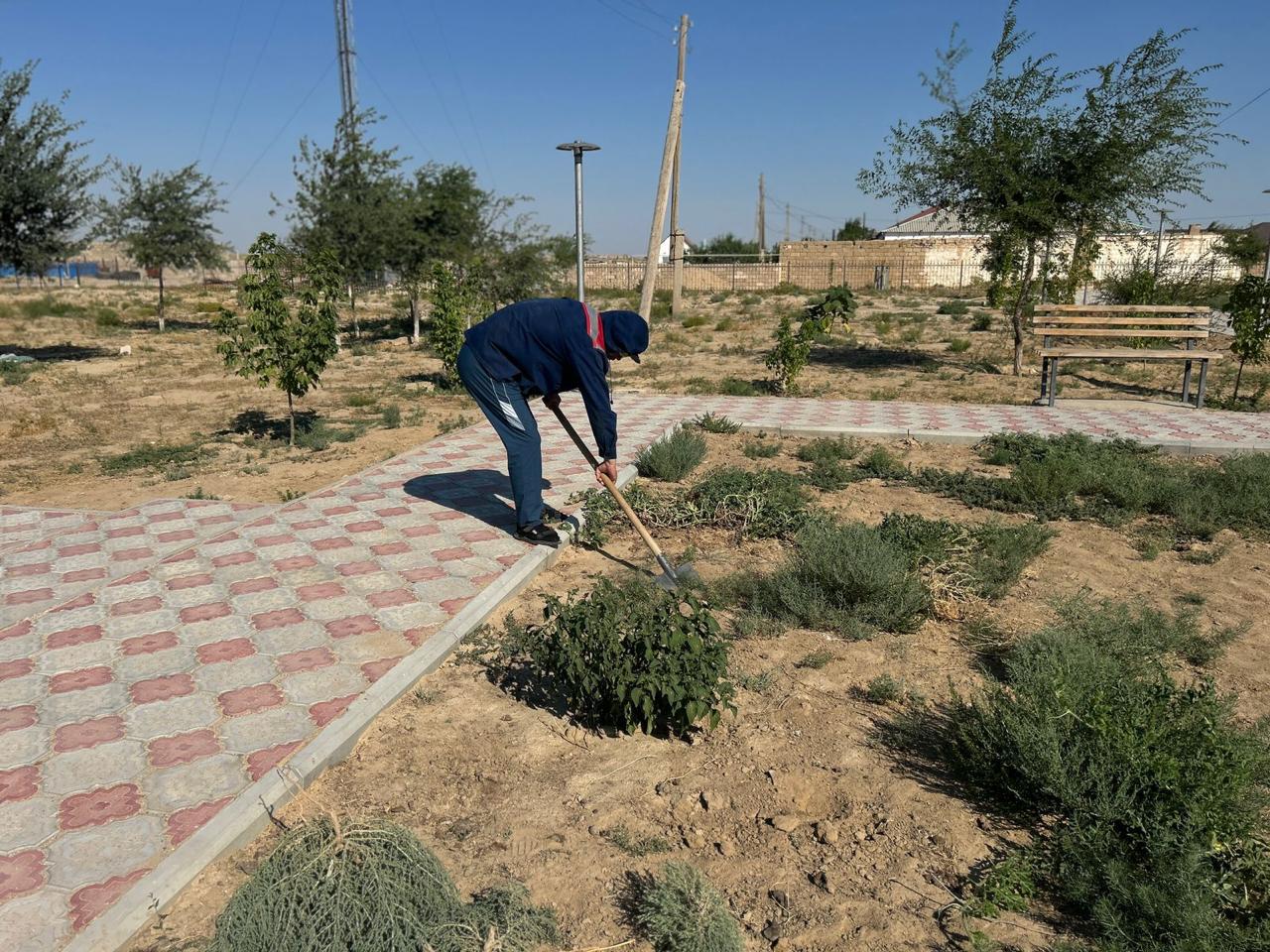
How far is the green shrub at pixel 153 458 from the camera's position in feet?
27.2

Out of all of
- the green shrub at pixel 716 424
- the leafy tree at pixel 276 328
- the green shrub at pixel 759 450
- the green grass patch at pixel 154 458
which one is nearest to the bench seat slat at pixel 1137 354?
the green shrub at pixel 716 424

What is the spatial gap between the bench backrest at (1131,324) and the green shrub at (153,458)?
961 centimetres

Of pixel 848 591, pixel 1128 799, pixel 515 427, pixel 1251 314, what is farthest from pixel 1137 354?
pixel 1128 799

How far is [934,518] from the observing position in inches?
247

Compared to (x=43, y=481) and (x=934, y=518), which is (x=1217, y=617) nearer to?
(x=934, y=518)

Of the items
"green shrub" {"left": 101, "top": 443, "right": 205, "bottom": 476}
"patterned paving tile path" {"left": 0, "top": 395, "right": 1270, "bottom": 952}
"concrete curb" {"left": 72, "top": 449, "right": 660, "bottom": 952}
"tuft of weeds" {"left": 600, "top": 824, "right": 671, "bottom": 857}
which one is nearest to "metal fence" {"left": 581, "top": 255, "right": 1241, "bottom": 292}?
"green shrub" {"left": 101, "top": 443, "right": 205, "bottom": 476}

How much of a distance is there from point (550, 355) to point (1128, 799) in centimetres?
359

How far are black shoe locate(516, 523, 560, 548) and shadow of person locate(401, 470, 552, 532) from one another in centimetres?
28

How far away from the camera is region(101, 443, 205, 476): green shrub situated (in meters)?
8.29

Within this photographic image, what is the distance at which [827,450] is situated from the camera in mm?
7977

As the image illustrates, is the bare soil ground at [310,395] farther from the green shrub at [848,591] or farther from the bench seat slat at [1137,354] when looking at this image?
the green shrub at [848,591]

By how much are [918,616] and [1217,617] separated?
1542 millimetres

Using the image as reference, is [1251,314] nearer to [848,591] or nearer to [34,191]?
[848,591]

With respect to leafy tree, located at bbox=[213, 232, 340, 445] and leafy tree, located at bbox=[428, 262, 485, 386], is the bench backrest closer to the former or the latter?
Result: leafy tree, located at bbox=[428, 262, 485, 386]
